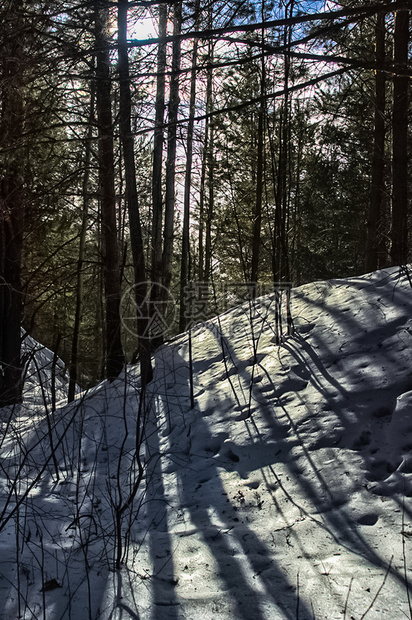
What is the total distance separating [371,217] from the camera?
10570mm

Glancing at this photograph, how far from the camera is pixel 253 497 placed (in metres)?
2.98

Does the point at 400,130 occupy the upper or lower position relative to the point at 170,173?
upper

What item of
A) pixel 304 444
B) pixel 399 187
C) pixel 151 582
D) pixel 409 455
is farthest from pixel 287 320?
pixel 399 187

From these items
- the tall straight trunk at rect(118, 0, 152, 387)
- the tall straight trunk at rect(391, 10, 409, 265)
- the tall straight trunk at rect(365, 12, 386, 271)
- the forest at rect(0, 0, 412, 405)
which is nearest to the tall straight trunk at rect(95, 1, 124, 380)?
the forest at rect(0, 0, 412, 405)

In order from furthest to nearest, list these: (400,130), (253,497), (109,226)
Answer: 1. (400,130)
2. (109,226)
3. (253,497)

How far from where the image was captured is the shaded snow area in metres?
2.05

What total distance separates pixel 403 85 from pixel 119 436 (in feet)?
24.3

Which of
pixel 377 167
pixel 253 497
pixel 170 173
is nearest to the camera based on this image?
pixel 253 497

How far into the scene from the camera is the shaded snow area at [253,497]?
6.72 ft

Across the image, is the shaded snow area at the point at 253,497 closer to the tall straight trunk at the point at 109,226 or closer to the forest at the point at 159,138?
the forest at the point at 159,138

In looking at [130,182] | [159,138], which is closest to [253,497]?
[130,182]

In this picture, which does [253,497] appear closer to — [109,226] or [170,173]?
[109,226]

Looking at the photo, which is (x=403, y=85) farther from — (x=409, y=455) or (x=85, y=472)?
(x=85, y=472)

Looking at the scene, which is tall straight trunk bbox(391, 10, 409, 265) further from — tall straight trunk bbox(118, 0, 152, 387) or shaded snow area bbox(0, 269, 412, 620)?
tall straight trunk bbox(118, 0, 152, 387)
